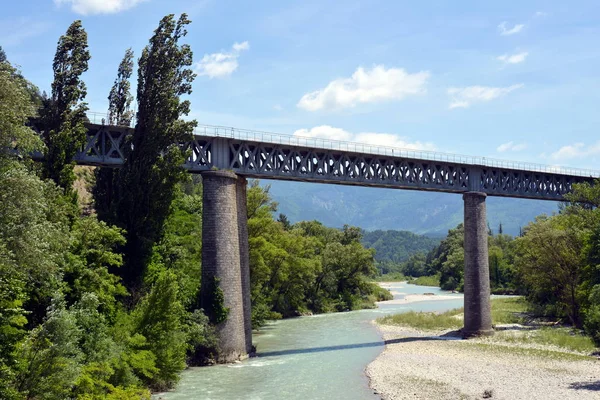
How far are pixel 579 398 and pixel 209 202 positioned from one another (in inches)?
955

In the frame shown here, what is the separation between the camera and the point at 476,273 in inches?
1982

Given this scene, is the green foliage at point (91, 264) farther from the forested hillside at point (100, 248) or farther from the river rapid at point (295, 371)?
the river rapid at point (295, 371)

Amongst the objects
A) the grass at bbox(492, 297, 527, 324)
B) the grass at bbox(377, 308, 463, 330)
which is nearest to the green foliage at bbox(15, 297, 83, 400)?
the grass at bbox(377, 308, 463, 330)

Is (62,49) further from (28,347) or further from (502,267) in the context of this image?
(502,267)

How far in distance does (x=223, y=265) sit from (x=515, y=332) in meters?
27.9

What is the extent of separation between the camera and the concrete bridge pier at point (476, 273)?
162ft

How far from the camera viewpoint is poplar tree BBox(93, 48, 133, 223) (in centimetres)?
3522

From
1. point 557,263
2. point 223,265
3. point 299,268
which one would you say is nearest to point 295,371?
point 223,265

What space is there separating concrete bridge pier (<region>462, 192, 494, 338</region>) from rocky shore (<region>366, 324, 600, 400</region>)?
3149mm

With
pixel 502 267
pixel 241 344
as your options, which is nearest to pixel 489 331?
pixel 241 344

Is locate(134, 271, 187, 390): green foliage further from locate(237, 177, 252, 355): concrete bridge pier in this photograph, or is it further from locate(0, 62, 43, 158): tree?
locate(0, 62, 43, 158): tree

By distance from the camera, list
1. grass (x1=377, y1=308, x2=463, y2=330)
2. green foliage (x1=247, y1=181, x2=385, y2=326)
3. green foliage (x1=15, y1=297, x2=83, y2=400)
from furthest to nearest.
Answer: grass (x1=377, y1=308, x2=463, y2=330) → green foliage (x1=247, y1=181, x2=385, y2=326) → green foliage (x1=15, y1=297, x2=83, y2=400)

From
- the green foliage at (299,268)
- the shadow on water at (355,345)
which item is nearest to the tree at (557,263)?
the shadow on water at (355,345)

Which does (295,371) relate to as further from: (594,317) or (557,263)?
(557,263)
